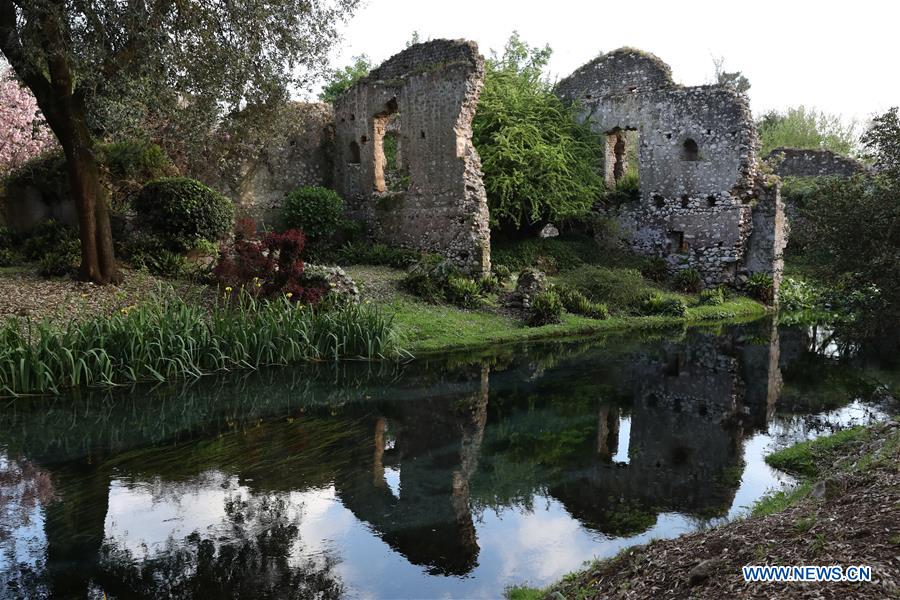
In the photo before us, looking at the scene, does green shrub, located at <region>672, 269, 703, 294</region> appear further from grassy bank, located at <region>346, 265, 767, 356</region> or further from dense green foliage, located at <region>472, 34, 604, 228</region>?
dense green foliage, located at <region>472, 34, 604, 228</region>

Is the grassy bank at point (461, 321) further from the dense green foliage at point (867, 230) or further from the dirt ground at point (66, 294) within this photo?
the dense green foliage at point (867, 230)

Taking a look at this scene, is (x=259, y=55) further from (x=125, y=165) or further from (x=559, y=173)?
(x=559, y=173)

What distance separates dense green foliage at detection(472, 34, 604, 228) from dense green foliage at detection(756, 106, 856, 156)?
16735 millimetres

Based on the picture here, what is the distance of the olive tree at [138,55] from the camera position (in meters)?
9.91

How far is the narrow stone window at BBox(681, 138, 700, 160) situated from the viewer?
2078cm

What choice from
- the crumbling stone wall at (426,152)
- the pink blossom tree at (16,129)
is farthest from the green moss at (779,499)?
the pink blossom tree at (16,129)

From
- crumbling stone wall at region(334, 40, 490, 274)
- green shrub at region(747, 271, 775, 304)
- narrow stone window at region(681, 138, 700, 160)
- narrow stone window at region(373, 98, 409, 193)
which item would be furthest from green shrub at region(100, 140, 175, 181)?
green shrub at region(747, 271, 775, 304)

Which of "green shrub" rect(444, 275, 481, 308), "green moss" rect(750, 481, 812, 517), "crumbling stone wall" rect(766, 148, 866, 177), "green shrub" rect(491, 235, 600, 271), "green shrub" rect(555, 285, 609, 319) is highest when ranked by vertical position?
"crumbling stone wall" rect(766, 148, 866, 177)

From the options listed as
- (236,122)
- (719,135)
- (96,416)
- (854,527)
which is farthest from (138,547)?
(719,135)

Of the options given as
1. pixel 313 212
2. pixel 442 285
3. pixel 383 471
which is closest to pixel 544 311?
pixel 442 285

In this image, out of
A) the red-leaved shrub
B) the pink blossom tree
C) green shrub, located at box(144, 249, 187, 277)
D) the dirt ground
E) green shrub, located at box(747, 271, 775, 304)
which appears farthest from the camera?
green shrub, located at box(747, 271, 775, 304)

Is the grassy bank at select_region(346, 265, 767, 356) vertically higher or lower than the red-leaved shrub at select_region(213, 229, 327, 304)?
lower

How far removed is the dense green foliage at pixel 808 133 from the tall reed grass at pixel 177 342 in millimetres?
29084

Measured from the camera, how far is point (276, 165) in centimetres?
2095
